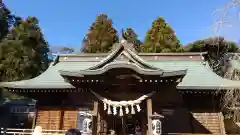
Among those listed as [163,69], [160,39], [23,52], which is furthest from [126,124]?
[23,52]

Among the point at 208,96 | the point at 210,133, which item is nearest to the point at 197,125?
the point at 210,133

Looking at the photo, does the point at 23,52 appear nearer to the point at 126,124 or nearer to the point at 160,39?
the point at 160,39

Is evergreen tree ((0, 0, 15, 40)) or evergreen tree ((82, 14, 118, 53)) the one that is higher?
evergreen tree ((0, 0, 15, 40))

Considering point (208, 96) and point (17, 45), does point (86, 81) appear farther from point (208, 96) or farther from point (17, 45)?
point (17, 45)

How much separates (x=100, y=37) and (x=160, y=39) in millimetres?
9513

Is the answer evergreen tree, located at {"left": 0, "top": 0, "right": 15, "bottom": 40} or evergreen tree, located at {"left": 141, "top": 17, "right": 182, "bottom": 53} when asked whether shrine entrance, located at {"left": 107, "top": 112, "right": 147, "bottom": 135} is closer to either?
evergreen tree, located at {"left": 141, "top": 17, "right": 182, "bottom": 53}

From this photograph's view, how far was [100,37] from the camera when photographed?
115 ft

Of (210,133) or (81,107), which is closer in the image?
(210,133)

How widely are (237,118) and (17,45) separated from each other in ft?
102

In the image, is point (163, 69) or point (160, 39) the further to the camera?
point (160, 39)

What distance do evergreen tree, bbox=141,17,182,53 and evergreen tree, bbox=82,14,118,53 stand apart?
5.79m

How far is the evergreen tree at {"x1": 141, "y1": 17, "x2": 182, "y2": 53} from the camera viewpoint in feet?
99.9

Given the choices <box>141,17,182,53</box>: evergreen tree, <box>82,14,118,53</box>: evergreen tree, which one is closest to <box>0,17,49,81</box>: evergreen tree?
<box>82,14,118,53</box>: evergreen tree

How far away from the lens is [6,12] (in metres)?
42.4
